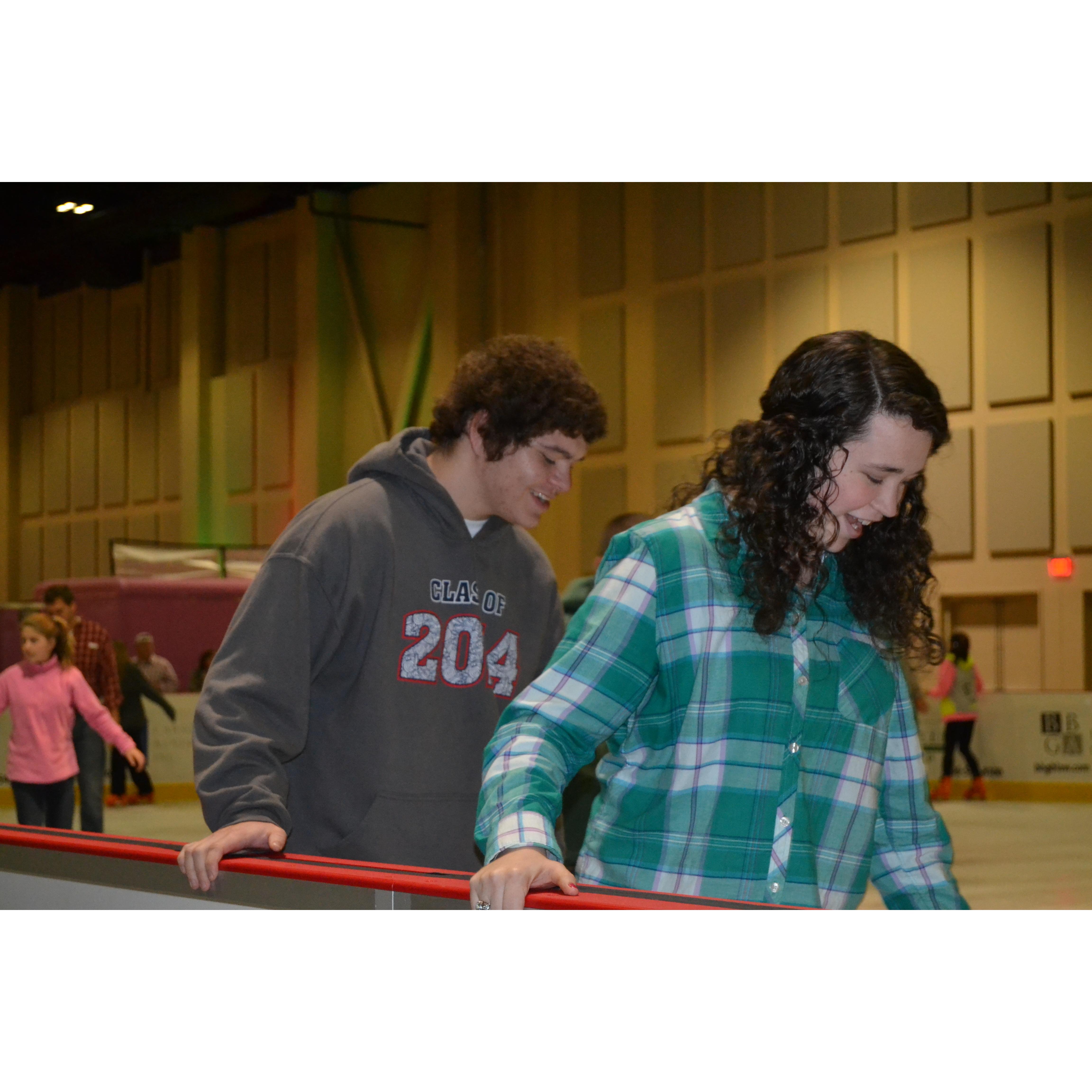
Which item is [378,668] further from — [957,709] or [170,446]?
[170,446]

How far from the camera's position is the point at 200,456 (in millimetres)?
19422

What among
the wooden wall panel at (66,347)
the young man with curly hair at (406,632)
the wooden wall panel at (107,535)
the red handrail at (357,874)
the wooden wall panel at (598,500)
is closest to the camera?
the red handrail at (357,874)

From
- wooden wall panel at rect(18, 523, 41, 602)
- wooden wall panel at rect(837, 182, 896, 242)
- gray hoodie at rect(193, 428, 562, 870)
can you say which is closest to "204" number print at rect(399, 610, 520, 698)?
gray hoodie at rect(193, 428, 562, 870)

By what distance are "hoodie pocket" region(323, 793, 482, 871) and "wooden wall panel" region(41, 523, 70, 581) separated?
20.1 metres

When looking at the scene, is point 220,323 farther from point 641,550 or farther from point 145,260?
point 641,550

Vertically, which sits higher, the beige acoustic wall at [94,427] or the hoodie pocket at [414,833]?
the beige acoustic wall at [94,427]

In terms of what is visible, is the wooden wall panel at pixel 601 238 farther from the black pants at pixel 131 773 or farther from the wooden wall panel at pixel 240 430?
the black pants at pixel 131 773

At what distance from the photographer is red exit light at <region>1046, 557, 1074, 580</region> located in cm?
1264

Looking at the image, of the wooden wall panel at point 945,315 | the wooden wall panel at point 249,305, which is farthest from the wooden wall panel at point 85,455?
the wooden wall panel at point 945,315

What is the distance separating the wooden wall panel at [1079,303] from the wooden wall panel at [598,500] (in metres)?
5.01

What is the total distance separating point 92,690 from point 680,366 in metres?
8.32

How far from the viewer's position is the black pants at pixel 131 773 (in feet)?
36.8

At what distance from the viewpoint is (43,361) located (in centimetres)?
2172

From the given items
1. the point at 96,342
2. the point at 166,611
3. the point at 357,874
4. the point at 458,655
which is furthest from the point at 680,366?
the point at 357,874
